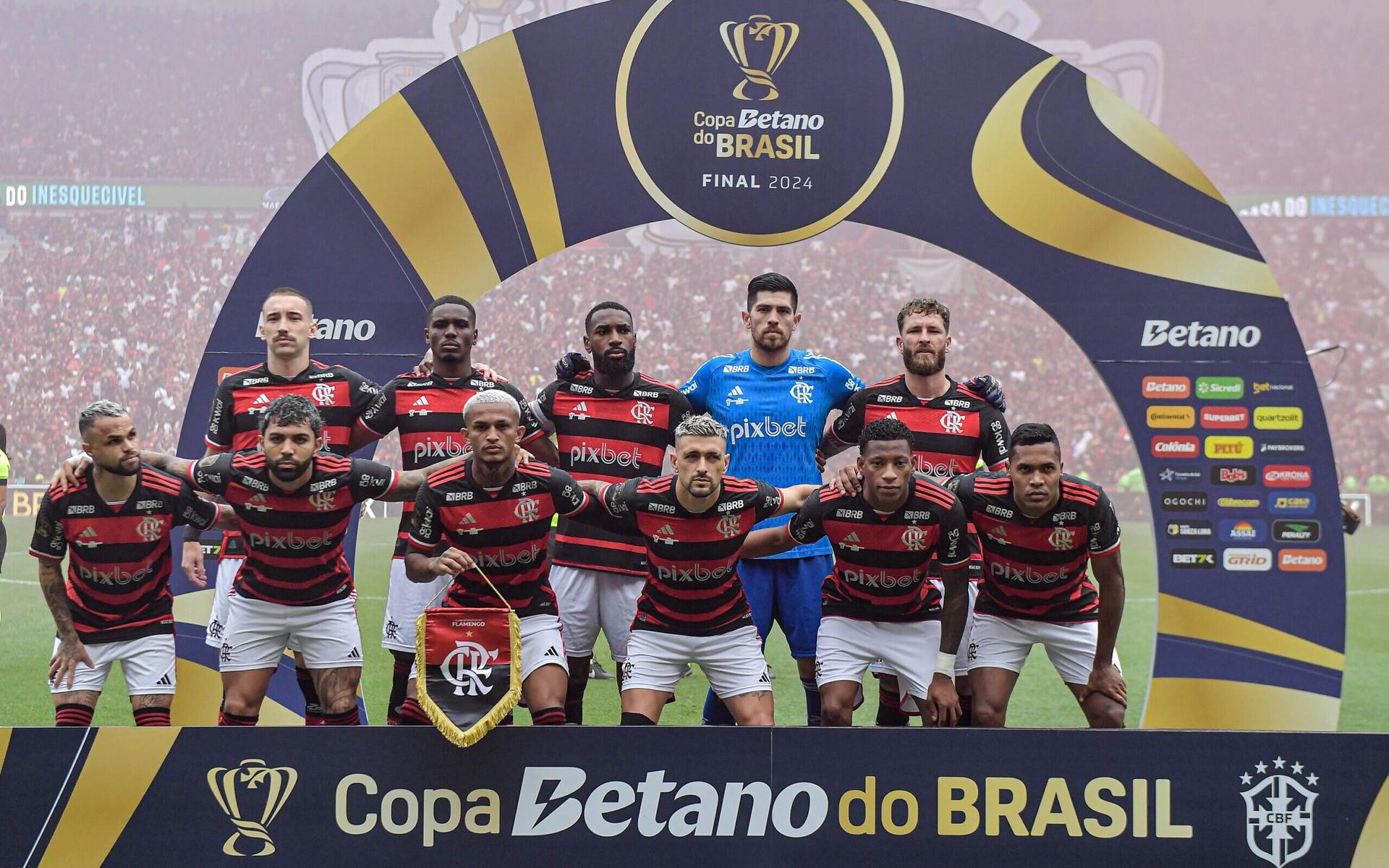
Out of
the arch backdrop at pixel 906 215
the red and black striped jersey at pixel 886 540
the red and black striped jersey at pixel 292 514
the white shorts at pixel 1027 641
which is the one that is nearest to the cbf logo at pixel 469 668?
the red and black striped jersey at pixel 292 514

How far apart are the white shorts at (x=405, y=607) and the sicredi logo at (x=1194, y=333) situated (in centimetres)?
359

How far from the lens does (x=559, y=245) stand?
5906 millimetres

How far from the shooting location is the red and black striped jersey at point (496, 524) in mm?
4707

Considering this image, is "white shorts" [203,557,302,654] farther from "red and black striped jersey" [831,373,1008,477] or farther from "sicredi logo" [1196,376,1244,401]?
"sicredi logo" [1196,376,1244,401]

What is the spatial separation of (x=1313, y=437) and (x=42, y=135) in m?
26.8

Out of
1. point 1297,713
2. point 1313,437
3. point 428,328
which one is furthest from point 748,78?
point 1297,713

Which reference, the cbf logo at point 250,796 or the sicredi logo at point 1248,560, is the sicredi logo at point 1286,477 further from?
the cbf logo at point 250,796

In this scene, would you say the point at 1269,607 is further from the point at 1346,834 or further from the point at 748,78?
the point at 748,78

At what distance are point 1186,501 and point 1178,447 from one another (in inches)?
10.7

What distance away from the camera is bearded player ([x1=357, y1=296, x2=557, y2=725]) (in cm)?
533

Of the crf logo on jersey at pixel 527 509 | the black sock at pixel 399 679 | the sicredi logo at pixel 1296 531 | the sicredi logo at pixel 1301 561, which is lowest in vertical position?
the black sock at pixel 399 679

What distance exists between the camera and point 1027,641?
5227mm

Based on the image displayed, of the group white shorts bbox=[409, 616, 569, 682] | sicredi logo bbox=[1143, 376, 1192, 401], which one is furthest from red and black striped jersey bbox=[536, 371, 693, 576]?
sicredi logo bbox=[1143, 376, 1192, 401]

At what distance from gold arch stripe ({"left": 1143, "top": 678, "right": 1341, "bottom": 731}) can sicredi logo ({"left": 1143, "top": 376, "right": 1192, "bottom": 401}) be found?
140cm
